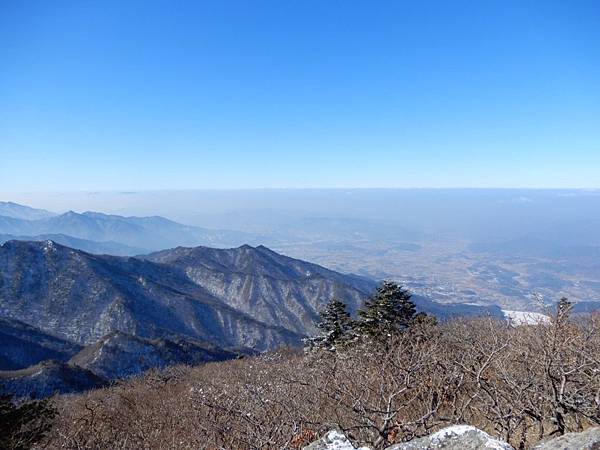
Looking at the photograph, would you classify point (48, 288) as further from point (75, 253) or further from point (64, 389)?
point (64, 389)

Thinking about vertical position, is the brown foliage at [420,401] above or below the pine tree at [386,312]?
above

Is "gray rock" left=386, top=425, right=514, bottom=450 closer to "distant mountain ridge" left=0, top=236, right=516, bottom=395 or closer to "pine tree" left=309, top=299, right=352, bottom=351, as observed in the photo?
"pine tree" left=309, top=299, right=352, bottom=351

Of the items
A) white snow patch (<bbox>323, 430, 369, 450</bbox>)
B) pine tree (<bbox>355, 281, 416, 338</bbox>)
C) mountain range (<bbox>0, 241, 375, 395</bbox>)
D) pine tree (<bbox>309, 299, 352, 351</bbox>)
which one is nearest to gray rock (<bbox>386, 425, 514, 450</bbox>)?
white snow patch (<bbox>323, 430, 369, 450</bbox>)

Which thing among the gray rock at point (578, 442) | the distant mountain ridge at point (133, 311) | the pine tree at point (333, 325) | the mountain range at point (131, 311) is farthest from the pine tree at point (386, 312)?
the mountain range at point (131, 311)

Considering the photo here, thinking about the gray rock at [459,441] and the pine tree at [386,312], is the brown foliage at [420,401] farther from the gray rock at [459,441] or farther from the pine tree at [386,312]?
the pine tree at [386,312]

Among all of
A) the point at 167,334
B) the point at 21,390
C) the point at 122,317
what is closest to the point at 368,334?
the point at 21,390

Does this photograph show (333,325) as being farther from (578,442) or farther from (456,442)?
(578,442)

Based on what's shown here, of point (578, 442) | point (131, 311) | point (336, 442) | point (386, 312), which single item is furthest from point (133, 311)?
point (578, 442)
